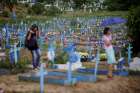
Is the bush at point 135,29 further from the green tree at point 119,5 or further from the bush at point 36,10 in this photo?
the bush at point 36,10

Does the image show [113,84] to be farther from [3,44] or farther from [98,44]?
[3,44]

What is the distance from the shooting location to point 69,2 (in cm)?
6322

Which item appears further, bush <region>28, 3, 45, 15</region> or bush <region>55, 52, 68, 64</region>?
bush <region>28, 3, 45, 15</region>

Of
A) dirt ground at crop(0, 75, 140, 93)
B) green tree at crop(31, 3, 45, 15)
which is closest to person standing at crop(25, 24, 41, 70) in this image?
dirt ground at crop(0, 75, 140, 93)

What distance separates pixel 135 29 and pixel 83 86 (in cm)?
773

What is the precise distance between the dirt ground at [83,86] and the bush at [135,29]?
5561 millimetres

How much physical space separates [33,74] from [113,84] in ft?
7.56

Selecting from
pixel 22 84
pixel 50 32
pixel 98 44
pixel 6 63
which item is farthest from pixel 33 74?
pixel 50 32

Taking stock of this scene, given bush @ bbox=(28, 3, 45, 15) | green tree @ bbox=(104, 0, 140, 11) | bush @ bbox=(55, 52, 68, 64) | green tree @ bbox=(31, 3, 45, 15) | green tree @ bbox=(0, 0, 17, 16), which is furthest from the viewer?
green tree @ bbox=(31, 3, 45, 15)

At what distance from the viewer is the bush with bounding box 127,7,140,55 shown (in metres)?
19.9

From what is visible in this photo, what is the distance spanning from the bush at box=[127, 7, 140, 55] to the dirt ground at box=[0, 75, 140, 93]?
Answer: 556 centimetres

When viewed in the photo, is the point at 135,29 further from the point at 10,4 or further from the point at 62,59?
the point at 10,4

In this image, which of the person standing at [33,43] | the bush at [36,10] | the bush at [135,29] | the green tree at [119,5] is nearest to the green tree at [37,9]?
the bush at [36,10]

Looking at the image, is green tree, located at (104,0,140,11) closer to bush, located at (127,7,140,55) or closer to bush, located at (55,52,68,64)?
bush, located at (127,7,140,55)
